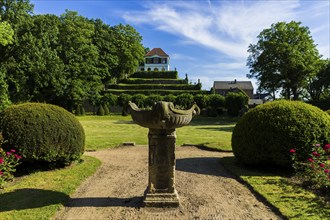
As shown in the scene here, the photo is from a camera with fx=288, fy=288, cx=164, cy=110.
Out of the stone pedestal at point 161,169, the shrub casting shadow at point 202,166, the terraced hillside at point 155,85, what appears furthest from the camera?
the terraced hillside at point 155,85

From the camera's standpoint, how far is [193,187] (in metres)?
7.04

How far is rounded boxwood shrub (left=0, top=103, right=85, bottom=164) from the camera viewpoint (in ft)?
25.9

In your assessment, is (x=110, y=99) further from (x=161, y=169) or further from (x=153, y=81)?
(x=161, y=169)

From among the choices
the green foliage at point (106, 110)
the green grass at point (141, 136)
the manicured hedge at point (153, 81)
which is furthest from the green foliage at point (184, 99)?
the green grass at point (141, 136)

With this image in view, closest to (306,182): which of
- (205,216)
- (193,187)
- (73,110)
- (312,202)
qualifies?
(312,202)

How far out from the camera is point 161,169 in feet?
19.1

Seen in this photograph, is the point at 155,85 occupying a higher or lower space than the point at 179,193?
higher

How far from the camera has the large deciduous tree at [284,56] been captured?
119 ft

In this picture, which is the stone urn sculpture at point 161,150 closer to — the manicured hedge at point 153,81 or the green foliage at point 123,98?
the green foliage at point 123,98

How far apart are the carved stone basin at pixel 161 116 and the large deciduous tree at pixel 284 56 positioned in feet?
112

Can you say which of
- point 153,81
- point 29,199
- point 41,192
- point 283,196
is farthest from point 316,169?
point 153,81

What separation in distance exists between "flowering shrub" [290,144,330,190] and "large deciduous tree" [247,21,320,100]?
3079 cm

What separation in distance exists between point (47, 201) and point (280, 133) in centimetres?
623

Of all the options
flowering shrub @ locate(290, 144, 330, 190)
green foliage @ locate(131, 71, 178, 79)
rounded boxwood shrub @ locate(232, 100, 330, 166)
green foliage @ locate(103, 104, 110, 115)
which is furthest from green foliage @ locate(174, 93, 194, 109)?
flowering shrub @ locate(290, 144, 330, 190)
